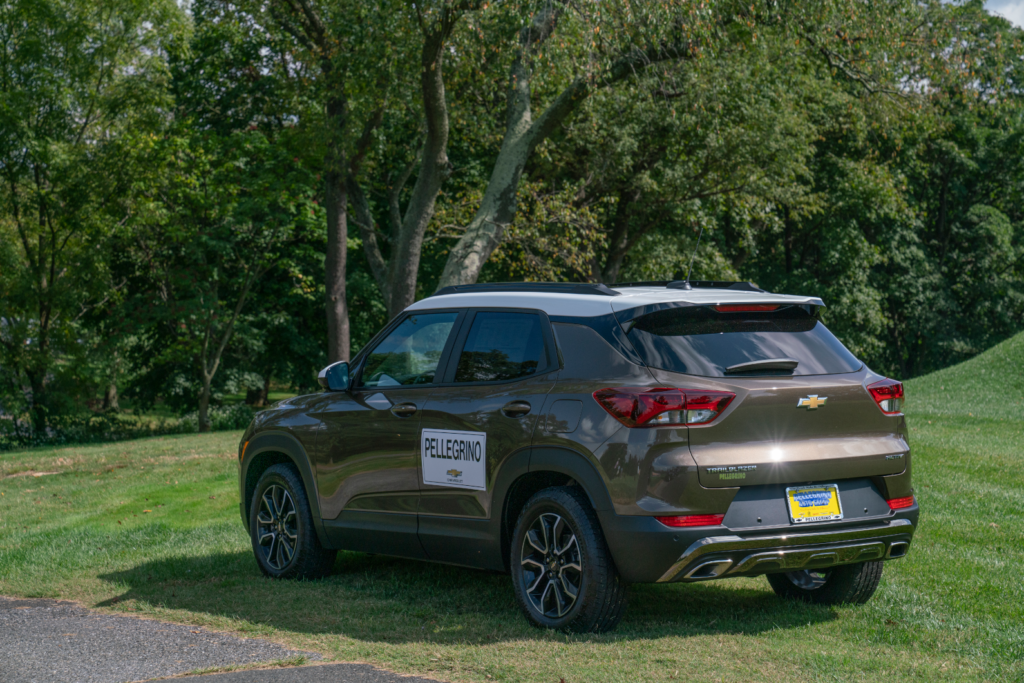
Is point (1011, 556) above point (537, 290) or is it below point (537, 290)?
below

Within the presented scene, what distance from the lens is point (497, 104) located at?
72.1ft

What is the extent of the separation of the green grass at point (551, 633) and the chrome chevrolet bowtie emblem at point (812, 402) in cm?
121

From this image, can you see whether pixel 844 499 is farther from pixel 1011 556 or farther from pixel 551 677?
pixel 1011 556

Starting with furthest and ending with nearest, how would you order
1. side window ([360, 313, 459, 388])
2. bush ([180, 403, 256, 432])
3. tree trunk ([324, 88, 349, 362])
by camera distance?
bush ([180, 403, 256, 432]) → tree trunk ([324, 88, 349, 362]) → side window ([360, 313, 459, 388])

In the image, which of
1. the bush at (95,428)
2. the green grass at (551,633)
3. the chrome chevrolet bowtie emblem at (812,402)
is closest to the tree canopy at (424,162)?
the bush at (95,428)

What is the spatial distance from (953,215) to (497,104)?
27.8 m

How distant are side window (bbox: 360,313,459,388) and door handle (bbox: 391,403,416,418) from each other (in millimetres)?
172

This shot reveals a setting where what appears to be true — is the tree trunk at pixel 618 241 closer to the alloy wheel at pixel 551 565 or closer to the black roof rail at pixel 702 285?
the black roof rail at pixel 702 285

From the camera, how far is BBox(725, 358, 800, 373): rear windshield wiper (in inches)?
206

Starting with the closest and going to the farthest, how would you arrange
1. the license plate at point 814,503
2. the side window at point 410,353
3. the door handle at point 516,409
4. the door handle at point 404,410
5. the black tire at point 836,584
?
the license plate at point 814,503 < the door handle at point 516,409 < the black tire at point 836,584 < the door handle at point 404,410 < the side window at point 410,353

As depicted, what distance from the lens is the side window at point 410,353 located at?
654 cm

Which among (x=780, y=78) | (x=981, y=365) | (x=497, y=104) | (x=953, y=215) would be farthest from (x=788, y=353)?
(x=953, y=215)

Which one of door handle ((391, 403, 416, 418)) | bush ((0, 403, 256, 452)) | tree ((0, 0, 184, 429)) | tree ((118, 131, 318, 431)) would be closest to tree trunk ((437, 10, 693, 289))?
door handle ((391, 403, 416, 418))

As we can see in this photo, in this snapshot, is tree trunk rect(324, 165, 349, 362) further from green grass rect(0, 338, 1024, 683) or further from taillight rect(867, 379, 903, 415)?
taillight rect(867, 379, 903, 415)
